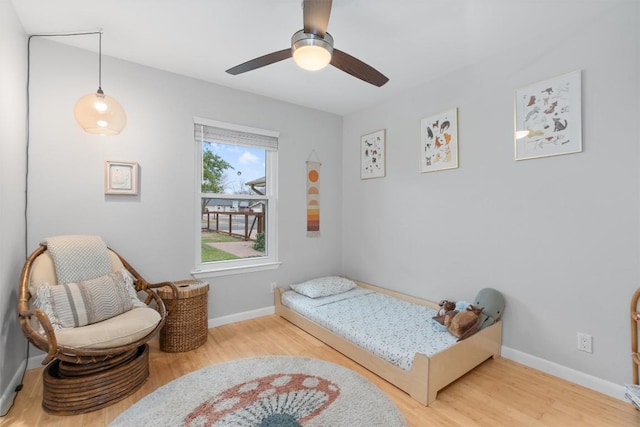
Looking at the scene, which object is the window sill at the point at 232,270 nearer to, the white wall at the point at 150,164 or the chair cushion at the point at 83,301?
the white wall at the point at 150,164

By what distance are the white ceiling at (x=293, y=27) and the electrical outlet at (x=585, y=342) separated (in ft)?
7.07

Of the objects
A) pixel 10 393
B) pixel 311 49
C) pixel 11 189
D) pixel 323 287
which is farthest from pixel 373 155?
pixel 10 393

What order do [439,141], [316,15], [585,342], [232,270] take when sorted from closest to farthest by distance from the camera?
[316,15] < [585,342] < [439,141] < [232,270]

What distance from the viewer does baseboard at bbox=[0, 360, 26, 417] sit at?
1.71 m

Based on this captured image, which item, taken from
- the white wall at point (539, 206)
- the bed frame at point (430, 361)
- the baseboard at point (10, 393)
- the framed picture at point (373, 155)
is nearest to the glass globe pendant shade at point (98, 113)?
the baseboard at point (10, 393)

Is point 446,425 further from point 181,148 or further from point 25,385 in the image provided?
point 181,148

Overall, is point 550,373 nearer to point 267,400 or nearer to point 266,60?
point 267,400

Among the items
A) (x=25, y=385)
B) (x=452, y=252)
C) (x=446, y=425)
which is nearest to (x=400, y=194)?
(x=452, y=252)

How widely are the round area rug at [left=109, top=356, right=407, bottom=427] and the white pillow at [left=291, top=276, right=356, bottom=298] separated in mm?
1028

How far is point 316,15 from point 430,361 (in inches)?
83.2

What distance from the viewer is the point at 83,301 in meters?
1.93

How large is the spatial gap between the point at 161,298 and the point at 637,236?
3.45 m

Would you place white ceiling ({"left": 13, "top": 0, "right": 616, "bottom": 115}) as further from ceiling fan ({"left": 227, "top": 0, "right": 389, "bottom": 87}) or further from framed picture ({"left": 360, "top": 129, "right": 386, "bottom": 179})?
framed picture ({"left": 360, "top": 129, "right": 386, "bottom": 179})

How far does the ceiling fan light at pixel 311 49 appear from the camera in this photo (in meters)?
1.61
